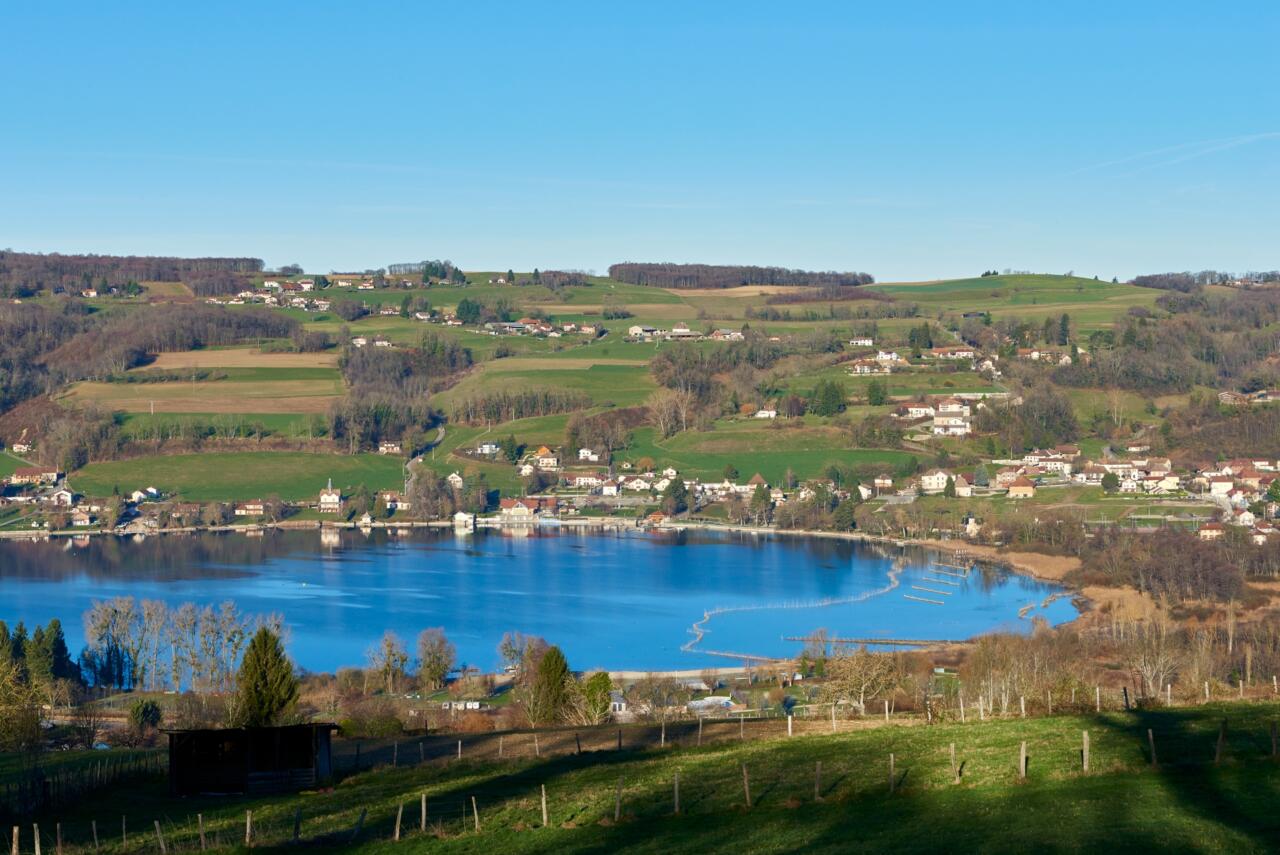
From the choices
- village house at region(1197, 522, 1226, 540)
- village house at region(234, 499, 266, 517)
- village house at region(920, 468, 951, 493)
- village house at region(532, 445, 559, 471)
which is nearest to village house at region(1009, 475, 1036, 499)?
village house at region(920, 468, 951, 493)

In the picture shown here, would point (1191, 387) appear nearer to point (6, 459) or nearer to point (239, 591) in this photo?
point (239, 591)

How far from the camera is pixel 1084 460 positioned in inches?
2697

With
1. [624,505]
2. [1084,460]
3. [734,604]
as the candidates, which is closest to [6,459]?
[624,505]

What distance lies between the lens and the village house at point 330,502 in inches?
2653

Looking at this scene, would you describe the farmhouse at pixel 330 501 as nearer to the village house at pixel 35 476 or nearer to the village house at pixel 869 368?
the village house at pixel 35 476

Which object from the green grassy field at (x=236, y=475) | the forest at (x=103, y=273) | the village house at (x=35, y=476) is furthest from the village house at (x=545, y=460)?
the forest at (x=103, y=273)

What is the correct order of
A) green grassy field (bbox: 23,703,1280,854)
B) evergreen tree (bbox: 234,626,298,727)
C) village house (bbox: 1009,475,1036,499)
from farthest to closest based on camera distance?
village house (bbox: 1009,475,1036,499) < evergreen tree (bbox: 234,626,298,727) < green grassy field (bbox: 23,703,1280,854)

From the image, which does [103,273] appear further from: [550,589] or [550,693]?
[550,693]

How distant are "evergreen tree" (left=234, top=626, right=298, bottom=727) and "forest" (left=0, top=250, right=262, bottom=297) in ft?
321

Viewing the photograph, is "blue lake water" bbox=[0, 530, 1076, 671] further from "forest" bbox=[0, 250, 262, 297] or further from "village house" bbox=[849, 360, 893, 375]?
"forest" bbox=[0, 250, 262, 297]

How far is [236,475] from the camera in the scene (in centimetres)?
6969

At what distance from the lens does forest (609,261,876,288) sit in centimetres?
12300

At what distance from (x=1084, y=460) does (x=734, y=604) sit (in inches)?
1158

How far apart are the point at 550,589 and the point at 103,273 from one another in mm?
79143
